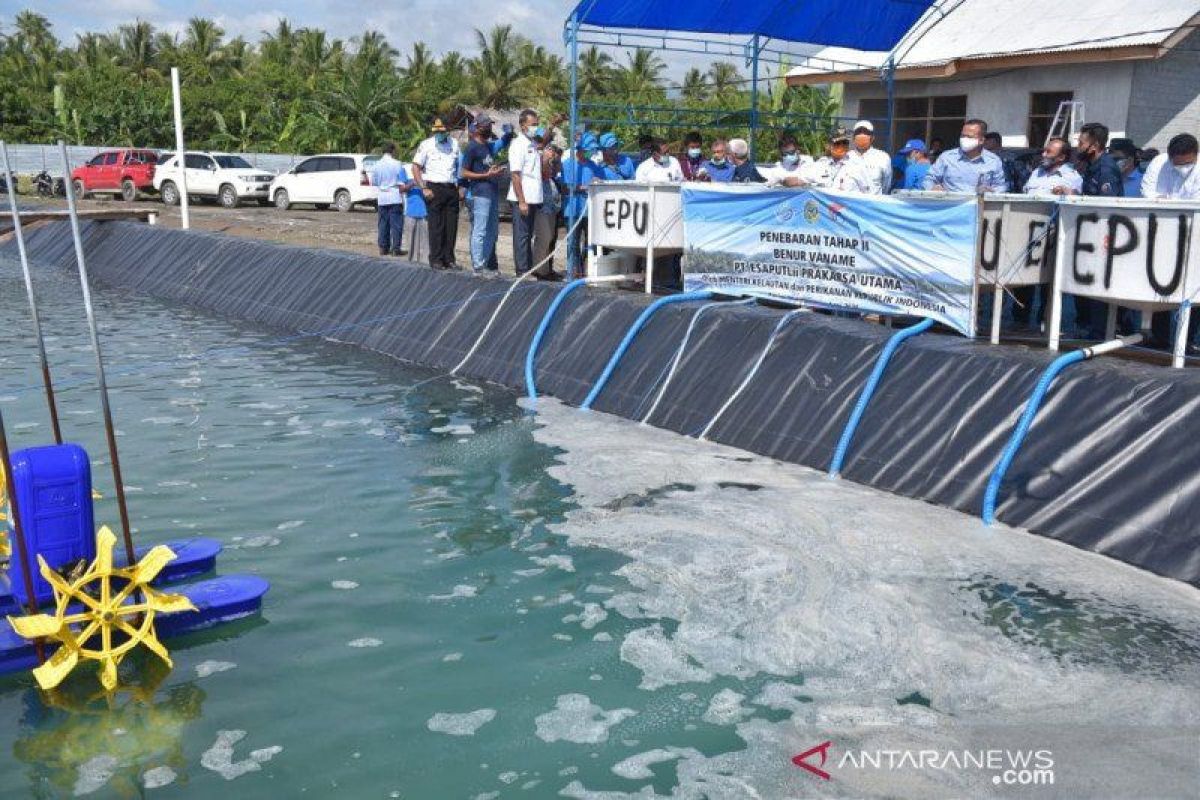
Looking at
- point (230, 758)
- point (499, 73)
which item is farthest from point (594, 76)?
point (230, 758)

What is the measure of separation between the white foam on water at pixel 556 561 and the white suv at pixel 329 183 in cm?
2642

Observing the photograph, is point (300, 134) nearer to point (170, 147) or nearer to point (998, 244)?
point (170, 147)

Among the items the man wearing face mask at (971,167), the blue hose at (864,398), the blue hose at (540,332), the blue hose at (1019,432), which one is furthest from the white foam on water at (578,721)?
the man wearing face mask at (971,167)

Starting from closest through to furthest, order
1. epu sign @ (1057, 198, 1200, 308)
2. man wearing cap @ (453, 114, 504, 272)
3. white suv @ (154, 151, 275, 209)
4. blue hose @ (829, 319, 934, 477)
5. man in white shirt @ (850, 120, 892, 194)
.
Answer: epu sign @ (1057, 198, 1200, 308), blue hose @ (829, 319, 934, 477), man in white shirt @ (850, 120, 892, 194), man wearing cap @ (453, 114, 504, 272), white suv @ (154, 151, 275, 209)

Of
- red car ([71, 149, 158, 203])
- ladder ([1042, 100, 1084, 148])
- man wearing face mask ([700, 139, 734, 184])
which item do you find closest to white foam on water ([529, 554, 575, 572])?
man wearing face mask ([700, 139, 734, 184])

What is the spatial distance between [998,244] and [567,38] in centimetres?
599

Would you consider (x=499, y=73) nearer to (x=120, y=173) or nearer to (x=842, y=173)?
(x=120, y=173)

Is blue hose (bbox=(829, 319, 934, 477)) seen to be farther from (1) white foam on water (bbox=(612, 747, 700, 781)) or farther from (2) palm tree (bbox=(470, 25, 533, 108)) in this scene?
(2) palm tree (bbox=(470, 25, 533, 108))

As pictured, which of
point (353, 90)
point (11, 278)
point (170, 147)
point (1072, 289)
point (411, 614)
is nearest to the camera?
point (411, 614)

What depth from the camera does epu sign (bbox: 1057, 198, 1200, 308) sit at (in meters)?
8.41

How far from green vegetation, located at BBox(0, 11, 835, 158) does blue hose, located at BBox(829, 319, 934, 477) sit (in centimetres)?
2874

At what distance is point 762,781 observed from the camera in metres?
5.16

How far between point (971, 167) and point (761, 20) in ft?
16.8

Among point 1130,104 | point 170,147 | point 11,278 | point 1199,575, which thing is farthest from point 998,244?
point 170,147
